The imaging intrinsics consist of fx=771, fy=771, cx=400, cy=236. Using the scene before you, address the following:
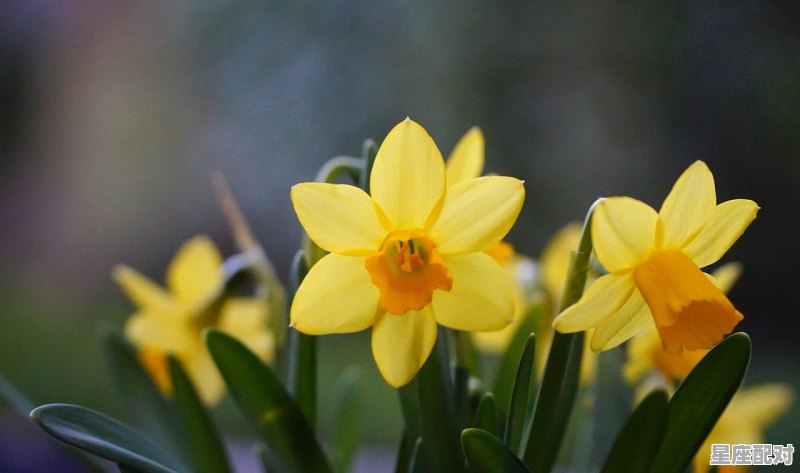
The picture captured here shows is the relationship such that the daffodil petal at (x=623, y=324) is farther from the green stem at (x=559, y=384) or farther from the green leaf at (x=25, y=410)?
the green leaf at (x=25, y=410)

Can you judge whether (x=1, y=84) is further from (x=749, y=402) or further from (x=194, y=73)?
(x=749, y=402)

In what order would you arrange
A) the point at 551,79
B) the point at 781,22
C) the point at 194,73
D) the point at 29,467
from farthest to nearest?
the point at 194,73 < the point at 551,79 < the point at 781,22 < the point at 29,467

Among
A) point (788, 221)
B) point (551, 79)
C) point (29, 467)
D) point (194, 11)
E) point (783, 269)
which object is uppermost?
point (194, 11)

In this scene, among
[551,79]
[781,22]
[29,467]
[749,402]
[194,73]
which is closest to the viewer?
[749,402]

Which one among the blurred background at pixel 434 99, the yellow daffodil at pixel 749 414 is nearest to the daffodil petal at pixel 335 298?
the yellow daffodil at pixel 749 414

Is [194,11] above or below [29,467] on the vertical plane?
above

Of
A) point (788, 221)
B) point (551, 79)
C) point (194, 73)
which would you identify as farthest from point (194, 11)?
point (788, 221)
